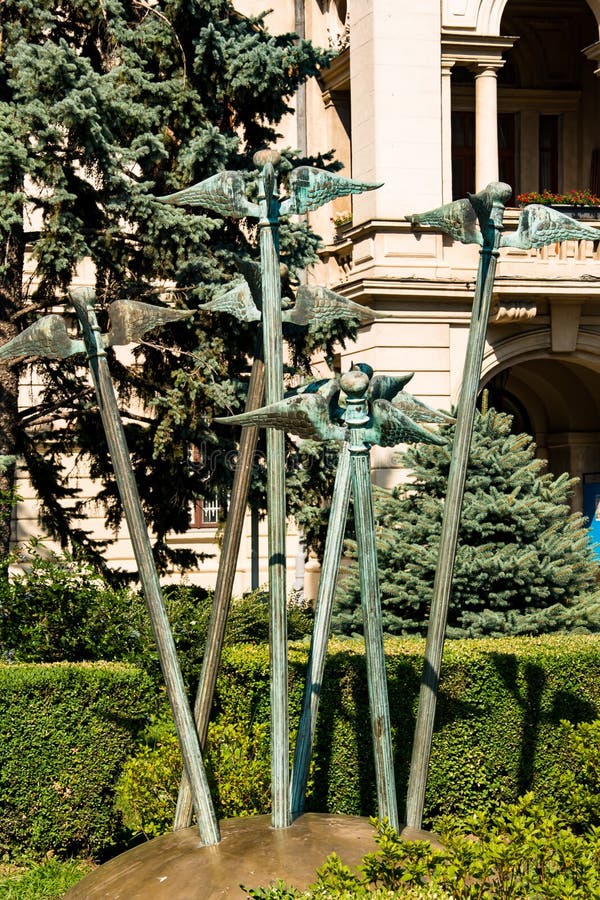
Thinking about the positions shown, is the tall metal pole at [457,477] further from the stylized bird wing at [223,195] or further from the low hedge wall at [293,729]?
the low hedge wall at [293,729]

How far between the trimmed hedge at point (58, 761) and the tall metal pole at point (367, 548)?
343 centimetres

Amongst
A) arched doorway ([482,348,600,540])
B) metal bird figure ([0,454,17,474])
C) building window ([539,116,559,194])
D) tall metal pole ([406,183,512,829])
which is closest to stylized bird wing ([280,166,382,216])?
tall metal pole ([406,183,512,829])

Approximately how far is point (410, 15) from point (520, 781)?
11.9 meters

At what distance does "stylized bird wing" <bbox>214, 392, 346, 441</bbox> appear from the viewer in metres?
5.18

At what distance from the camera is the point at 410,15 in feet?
55.9

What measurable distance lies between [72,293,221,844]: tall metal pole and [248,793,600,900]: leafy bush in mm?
1060

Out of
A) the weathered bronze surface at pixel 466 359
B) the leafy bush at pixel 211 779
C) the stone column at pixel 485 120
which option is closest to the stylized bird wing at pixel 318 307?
the weathered bronze surface at pixel 466 359

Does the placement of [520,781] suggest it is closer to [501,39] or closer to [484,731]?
[484,731]

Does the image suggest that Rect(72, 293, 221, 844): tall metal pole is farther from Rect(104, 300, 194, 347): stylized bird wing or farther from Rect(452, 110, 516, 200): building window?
Rect(452, 110, 516, 200): building window

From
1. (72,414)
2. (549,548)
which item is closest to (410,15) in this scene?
(72,414)

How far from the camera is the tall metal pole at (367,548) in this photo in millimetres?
5363

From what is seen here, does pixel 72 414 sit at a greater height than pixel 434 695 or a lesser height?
greater

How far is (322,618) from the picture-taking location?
5.63 meters

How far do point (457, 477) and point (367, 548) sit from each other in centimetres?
74
